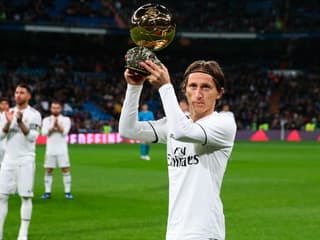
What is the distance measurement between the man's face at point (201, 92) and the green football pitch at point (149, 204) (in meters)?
6.11

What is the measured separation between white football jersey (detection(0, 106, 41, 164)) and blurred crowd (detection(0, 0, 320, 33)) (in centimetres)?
4005

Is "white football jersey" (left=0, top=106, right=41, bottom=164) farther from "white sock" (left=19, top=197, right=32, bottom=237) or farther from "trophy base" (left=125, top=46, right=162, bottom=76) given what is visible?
"trophy base" (left=125, top=46, right=162, bottom=76)

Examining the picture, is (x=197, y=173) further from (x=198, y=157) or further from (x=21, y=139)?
(x=21, y=139)

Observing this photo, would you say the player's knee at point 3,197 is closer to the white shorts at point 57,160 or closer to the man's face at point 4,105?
the man's face at point 4,105

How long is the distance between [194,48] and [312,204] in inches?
1797

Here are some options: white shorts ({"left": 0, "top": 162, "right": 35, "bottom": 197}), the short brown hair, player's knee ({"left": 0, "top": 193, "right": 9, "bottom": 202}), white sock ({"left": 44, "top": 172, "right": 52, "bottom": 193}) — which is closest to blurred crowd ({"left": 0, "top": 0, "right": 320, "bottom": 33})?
white sock ({"left": 44, "top": 172, "right": 52, "bottom": 193})

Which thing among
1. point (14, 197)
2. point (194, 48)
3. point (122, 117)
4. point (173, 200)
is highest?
point (194, 48)

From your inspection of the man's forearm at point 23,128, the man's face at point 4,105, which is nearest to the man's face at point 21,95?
the man's forearm at point 23,128

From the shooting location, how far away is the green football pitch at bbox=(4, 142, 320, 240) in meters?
11.1

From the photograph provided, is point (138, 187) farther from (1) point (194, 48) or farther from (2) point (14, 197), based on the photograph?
(1) point (194, 48)

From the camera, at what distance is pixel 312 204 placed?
47.7 feet

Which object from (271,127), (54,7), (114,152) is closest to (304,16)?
(271,127)

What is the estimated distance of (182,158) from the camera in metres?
4.61

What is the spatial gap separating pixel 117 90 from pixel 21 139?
41.0 metres
